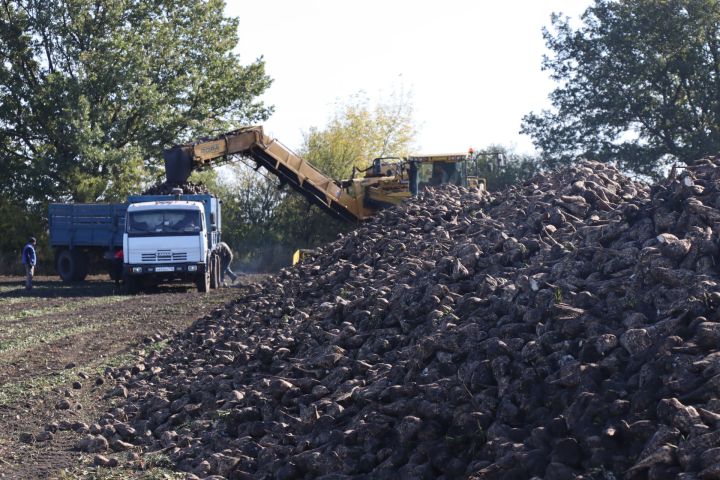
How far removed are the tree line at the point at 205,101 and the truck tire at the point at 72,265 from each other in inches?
259

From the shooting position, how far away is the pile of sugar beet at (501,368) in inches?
230

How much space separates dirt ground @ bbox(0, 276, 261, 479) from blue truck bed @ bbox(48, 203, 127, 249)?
2579 mm

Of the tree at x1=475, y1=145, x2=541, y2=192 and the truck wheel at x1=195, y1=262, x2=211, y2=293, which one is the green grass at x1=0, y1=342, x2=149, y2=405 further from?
the tree at x1=475, y1=145, x2=541, y2=192

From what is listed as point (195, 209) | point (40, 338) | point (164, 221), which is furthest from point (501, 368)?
point (164, 221)

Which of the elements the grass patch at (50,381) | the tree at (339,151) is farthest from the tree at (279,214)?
the grass patch at (50,381)

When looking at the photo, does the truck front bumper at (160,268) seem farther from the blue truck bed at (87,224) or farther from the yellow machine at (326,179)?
the blue truck bed at (87,224)

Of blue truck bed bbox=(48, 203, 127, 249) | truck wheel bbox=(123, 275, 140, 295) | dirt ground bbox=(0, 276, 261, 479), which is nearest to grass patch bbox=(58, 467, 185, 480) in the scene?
dirt ground bbox=(0, 276, 261, 479)

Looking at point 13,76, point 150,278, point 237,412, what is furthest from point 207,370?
point 13,76

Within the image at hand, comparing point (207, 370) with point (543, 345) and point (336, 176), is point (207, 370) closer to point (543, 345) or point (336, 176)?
point (543, 345)

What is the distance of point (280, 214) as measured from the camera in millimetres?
43344

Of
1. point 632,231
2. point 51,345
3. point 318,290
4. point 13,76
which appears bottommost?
point 51,345

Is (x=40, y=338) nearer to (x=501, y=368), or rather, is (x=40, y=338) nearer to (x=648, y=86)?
(x=501, y=368)

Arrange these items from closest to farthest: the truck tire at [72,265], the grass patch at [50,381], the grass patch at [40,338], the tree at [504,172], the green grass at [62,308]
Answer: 1. the grass patch at [50,381]
2. the grass patch at [40,338]
3. the green grass at [62,308]
4. the truck tire at [72,265]
5. the tree at [504,172]

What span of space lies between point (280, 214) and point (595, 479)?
126 ft
